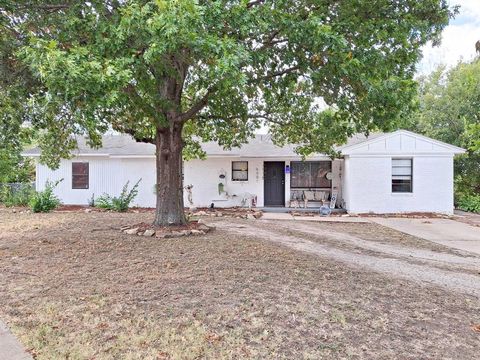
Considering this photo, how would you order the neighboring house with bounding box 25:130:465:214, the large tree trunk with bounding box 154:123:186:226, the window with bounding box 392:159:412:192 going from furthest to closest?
the neighboring house with bounding box 25:130:465:214 < the window with bounding box 392:159:412:192 < the large tree trunk with bounding box 154:123:186:226

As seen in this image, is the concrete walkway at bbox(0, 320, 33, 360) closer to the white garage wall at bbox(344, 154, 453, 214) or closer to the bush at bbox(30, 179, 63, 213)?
the bush at bbox(30, 179, 63, 213)

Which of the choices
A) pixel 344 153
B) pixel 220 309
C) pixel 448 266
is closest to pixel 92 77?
pixel 220 309

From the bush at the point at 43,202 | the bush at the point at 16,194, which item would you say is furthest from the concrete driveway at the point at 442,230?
the bush at the point at 16,194

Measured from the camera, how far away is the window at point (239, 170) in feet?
56.5

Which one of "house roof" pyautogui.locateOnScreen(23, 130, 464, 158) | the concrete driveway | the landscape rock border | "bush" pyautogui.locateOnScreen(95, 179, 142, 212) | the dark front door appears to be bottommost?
the concrete driveway

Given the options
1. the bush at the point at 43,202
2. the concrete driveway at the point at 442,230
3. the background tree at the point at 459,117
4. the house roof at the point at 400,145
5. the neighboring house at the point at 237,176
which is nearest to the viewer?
the concrete driveway at the point at 442,230

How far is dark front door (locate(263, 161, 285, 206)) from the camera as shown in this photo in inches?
690

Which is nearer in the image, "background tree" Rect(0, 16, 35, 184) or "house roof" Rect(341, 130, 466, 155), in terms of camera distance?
"background tree" Rect(0, 16, 35, 184)

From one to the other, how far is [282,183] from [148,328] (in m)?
14.1

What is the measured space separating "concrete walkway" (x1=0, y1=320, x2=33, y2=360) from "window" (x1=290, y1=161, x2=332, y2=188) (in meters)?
14.8

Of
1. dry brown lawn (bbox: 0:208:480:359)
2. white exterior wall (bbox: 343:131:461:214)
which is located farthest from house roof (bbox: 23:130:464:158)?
dry brown lawn (bbox: 0:208:480:359)

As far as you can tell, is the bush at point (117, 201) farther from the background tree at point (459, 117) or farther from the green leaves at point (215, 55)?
the background tree at point (459, 117)

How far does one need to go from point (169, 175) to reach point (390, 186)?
10044 mm

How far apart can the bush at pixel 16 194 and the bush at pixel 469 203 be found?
19.1 m
